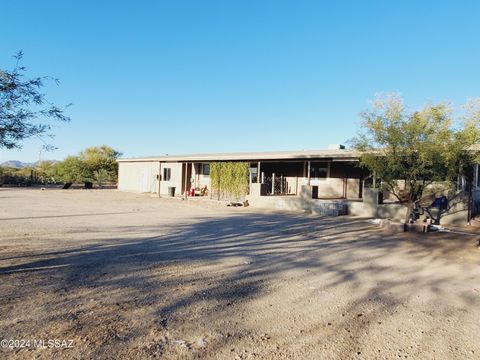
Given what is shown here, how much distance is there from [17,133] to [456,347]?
6429 mm

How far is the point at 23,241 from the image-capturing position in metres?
8.00

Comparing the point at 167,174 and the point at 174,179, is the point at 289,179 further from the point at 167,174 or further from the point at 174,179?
the point at 167,174

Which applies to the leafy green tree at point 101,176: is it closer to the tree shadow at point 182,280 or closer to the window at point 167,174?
the window at point 167,174

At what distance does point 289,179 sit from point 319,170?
197cm

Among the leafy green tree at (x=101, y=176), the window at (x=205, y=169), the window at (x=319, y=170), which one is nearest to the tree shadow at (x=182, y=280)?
the window at (x=319, y=170)

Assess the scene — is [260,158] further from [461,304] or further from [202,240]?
[461,304]

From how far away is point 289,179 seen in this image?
23297 millimetres

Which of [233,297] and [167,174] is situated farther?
[167,174]

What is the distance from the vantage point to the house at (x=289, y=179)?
624 inches

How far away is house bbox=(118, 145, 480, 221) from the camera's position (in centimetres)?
1586

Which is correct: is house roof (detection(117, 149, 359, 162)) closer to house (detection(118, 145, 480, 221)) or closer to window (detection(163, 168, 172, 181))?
house (detection(118, 145, 480, 221))

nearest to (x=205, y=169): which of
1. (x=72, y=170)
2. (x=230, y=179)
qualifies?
(x=230, y=179)

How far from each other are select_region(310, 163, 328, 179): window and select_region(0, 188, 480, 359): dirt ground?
1316cm

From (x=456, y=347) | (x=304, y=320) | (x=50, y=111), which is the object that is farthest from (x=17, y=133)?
(x=456, y=347)
